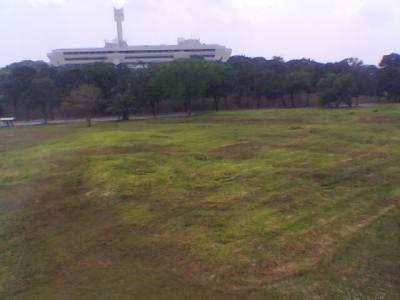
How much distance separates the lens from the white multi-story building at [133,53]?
101188 millimetres

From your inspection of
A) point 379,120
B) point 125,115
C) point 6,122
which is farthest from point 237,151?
point 6,122

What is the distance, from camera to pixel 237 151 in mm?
25031

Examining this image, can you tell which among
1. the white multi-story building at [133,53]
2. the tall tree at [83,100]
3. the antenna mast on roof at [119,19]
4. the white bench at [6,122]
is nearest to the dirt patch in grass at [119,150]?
the tall tree at [83,100]

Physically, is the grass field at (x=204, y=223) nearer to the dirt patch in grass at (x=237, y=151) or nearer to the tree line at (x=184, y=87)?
the dirt patch in grass at (x=237, y=151)

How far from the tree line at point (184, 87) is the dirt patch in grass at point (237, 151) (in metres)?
25.5

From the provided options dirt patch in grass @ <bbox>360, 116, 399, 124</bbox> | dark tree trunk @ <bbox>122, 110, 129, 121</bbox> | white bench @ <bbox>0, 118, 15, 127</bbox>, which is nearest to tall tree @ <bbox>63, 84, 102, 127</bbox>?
dark tree trunk @ <bbox>122, 110, 129, 121</bbox>

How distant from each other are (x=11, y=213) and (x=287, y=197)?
913 centimetres

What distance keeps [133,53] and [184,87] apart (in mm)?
54794

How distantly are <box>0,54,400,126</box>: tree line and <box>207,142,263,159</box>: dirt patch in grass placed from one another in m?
25.5

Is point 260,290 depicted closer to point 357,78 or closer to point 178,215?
point 178,215

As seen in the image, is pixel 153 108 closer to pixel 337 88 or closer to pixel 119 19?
pixel 337 88

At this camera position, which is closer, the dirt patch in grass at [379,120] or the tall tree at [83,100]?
the dirt patch in grass at [379,120]

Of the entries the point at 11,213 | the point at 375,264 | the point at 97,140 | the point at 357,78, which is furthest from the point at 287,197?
the point at 357,78

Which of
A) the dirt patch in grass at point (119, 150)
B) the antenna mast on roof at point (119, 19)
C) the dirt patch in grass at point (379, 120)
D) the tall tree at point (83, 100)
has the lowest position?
the dirt patch in grass at point (119, 150)
